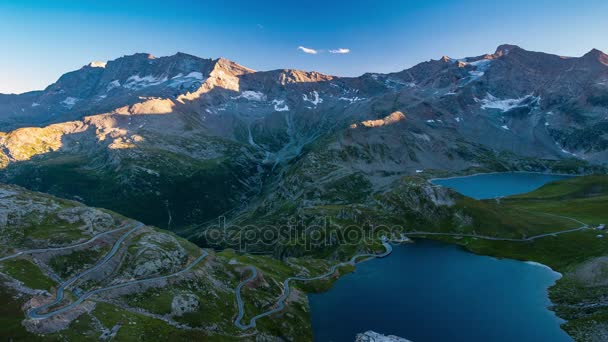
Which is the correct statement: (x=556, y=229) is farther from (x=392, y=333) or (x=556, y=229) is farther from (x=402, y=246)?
(x=392, y=333)

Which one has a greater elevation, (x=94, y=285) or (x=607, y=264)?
(x=94, y=285)

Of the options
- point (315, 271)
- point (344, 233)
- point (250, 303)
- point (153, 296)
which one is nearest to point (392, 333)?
point (250, 303)

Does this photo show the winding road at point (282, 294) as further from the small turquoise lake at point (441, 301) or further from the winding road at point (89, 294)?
the winding road at point (89, 294)

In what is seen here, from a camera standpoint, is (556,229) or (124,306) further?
(556,229)

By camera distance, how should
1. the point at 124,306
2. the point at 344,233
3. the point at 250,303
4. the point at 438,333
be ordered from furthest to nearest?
the point at 344,233
the point at 250,303
the point at 438,333
the point at 124,306

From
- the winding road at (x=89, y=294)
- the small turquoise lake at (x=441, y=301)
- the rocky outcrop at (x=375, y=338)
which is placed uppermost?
the winding road at (x=89, y=294)

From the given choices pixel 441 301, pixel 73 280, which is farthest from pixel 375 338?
pixel 73 280

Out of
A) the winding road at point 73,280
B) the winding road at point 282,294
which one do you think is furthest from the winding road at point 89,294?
the winding road at point 282,294

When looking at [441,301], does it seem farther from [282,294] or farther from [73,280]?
[73,280]

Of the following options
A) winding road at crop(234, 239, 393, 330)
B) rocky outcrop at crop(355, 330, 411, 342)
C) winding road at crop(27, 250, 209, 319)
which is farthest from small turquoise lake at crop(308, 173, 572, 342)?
winding road at crop(27, 250, 209, 319)
